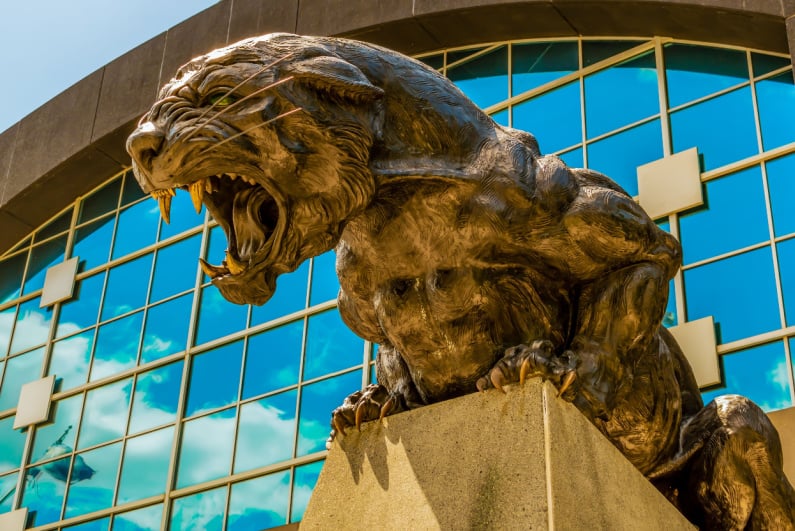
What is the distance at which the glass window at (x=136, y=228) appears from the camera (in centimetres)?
1820

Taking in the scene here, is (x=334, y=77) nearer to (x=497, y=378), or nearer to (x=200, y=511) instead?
(x=497, y=378)

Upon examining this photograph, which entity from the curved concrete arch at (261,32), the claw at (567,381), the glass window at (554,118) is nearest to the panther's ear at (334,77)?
the claw at (567,381)

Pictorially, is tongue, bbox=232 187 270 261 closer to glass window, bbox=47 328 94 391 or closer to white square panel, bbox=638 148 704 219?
white square panel, bbox=638 148 704 219

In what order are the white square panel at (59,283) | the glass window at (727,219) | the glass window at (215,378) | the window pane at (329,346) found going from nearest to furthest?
the glass window at (727,219) < the window pane at (329,346) < the glass window at (215,378) < the white square panel at (59,283)

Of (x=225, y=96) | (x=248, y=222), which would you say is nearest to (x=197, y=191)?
(x=248, y=222)

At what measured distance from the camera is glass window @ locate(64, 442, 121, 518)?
16.6m

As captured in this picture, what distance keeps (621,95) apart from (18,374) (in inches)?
416

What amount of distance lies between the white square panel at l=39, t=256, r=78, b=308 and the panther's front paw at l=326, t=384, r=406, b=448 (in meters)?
14.0

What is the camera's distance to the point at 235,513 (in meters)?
14.8

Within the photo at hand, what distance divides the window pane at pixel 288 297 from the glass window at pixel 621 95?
162 inches

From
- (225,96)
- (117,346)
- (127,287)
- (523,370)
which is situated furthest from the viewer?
(127,287)

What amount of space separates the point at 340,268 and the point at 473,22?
1044 centimetres

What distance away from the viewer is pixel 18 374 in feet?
62.4

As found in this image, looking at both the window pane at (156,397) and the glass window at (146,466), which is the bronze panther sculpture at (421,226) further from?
the window pane at (156,397)
